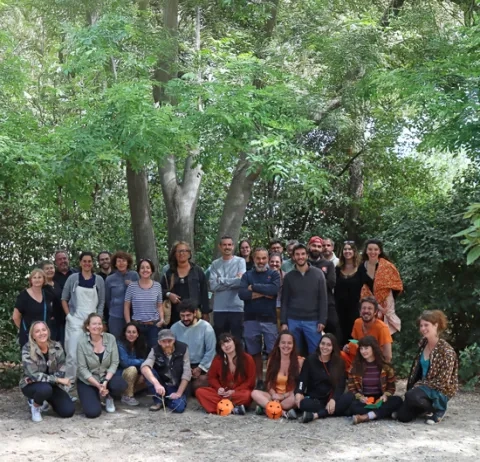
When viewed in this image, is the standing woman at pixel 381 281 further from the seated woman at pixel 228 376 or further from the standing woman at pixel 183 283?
the standing woman at pixel 183 283

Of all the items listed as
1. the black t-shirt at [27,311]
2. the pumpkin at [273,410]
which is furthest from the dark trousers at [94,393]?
the pumpkin at [273,410]

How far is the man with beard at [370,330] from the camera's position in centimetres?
706

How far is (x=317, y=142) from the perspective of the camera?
13.8m

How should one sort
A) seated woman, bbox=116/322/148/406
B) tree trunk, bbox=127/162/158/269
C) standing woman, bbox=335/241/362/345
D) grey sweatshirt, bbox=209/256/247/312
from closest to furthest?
seated woman, bbox=116/322/148/406, grey sweatshirt, bbox=209/256/247/312, standing woman, bbox=335/241/362/345, tree trunk, bbox=127/162/158/269

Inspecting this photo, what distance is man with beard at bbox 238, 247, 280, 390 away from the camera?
24.2ft

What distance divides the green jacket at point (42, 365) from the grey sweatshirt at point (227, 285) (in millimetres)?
1775

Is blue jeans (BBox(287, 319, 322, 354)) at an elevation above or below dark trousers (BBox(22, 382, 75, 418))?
above

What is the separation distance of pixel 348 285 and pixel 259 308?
43.0 inches

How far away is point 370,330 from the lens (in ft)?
23.6

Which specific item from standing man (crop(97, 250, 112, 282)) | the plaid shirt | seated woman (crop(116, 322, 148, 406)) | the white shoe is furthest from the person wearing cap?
the plaid shirt

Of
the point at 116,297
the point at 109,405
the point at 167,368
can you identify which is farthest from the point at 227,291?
the point at 109,405

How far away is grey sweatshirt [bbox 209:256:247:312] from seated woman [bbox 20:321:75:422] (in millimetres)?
1775

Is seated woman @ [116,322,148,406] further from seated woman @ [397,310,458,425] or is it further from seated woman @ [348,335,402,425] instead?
seated woman @ [397,310,458,425]

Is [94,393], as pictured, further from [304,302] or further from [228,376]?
[304,302]
